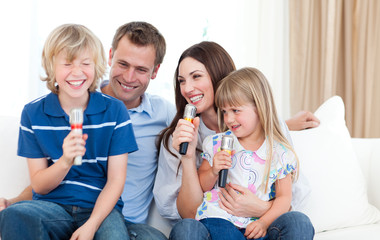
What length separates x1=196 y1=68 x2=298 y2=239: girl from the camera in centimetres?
164

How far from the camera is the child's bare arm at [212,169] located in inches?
59.9

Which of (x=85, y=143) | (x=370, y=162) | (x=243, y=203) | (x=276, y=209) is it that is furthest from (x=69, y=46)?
(x=370, y=162)

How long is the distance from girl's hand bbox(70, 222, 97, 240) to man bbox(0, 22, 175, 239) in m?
0.40

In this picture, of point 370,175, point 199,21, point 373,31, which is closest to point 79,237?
point 370,175

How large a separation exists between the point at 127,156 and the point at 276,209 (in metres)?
0.57

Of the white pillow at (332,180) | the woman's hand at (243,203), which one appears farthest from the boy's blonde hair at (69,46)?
the white pillow at (332,180)

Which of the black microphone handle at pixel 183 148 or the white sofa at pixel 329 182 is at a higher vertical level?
the black microphone handle at pixel 183 148

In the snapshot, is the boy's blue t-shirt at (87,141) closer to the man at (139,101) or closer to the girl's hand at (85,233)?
the girl's hand at (85,233)

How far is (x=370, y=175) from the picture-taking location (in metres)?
2.19

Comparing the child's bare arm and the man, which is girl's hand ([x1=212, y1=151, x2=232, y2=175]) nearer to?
the child's bare arm

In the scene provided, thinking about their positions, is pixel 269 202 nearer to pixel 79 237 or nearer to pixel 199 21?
pixel 79 237

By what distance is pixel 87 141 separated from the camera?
1563 mm

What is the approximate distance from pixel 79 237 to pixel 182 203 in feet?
1.61

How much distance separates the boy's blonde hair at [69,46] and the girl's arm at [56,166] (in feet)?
0.92
